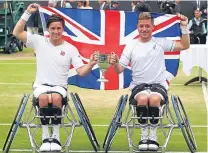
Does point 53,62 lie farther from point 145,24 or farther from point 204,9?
point 204,9

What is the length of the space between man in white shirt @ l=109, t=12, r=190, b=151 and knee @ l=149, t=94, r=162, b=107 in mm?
13

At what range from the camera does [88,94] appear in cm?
1412

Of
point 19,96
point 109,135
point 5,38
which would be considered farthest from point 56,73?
point 5,38

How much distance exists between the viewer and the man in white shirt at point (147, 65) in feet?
27.8

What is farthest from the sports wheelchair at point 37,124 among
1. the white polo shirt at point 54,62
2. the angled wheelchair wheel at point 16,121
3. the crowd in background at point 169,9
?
the crowd in background at point 169,9

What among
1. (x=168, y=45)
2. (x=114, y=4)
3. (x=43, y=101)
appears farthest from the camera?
(x=114, y=4)

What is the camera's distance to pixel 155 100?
8.34m

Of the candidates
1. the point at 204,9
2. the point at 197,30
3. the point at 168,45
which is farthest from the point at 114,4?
the point at 168,45

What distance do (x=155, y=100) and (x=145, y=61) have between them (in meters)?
0.55

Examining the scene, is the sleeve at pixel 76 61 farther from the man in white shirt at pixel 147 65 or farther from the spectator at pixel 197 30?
the spectator at pixel 197 30

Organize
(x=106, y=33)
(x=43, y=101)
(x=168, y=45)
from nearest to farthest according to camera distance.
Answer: (x=43, y=101) → (x=168, y=45) → (x=106, y=33)

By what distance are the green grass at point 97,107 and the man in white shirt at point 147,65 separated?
1.85ft

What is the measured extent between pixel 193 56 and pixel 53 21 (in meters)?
6.35

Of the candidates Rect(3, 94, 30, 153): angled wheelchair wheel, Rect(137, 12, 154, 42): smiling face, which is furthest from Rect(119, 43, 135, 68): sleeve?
Rect(3, 94, 30, 153): angled wheelchair wheel
